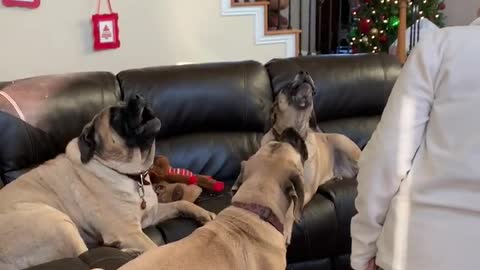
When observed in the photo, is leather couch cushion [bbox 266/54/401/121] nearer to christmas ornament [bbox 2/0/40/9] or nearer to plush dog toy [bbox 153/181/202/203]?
plush dog toy [bbox 153/181/202/203]

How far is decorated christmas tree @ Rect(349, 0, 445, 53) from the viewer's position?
221 inches

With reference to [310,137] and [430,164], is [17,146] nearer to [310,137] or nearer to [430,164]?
[310,137]

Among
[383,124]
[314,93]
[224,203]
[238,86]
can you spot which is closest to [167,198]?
[224,203]

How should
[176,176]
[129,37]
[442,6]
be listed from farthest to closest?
[442,6] < [129,37] < [176,176]

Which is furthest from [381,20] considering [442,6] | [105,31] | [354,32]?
[105,31]

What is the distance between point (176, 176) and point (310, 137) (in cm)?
74

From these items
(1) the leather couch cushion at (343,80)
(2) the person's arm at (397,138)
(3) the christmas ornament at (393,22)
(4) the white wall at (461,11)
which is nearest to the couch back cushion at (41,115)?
(1) the leather couch cushion at (343,80)

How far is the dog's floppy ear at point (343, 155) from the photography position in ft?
10.7

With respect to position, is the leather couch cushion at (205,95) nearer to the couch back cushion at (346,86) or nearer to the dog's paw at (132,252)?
the couch back cushion at (346,86)

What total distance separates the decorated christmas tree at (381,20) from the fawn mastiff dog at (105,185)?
364 cm

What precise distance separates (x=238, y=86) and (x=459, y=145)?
1919 millimetres

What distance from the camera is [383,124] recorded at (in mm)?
1521

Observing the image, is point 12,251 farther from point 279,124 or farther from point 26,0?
point 26,0

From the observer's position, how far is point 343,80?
3.46 m
